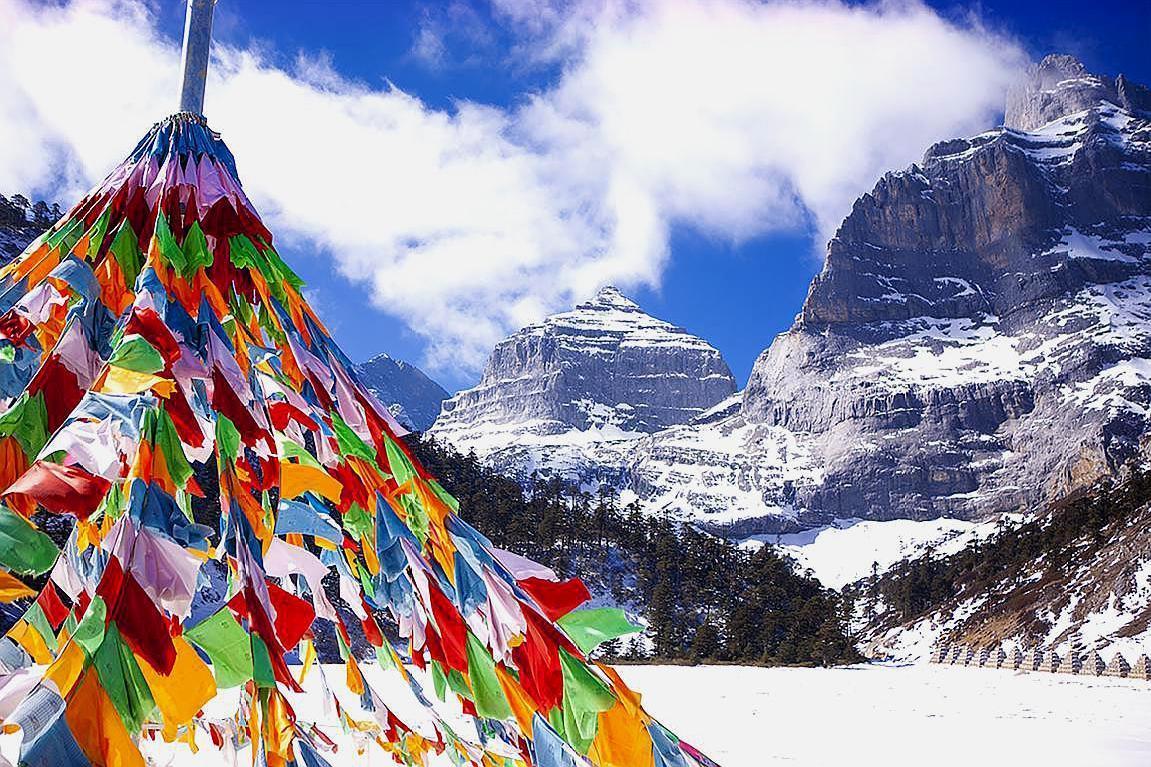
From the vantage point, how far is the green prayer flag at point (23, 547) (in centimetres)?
163

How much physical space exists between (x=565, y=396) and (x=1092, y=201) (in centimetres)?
9819

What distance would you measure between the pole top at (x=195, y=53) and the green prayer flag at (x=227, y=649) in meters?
1.84

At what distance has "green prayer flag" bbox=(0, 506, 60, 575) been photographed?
1.63 meters

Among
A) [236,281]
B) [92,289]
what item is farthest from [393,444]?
[92,289]

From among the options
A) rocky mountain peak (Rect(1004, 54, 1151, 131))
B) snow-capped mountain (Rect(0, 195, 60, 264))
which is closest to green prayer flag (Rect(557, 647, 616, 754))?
snow-capped mountain (Rect(0, 195, 60, 264))

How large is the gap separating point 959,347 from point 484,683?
144461mm

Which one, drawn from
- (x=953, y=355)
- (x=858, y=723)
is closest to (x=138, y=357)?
(x=858, y=723)

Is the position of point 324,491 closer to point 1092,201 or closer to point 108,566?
point 108,566

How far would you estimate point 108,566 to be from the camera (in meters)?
1.47

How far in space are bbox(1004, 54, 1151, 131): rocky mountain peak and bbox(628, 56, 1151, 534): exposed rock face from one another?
1.74 feet

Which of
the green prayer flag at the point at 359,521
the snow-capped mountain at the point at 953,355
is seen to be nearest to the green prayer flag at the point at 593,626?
the green prayer flag at the point at 359,521

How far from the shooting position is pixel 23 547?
5.43 feet

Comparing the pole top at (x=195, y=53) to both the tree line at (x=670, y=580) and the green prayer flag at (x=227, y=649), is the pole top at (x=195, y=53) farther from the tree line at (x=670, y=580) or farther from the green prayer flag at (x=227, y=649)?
the tree line at (x=670, y=580)

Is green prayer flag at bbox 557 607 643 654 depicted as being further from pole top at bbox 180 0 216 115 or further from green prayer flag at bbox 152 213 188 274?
pole top at bbox 180 0 216 115
